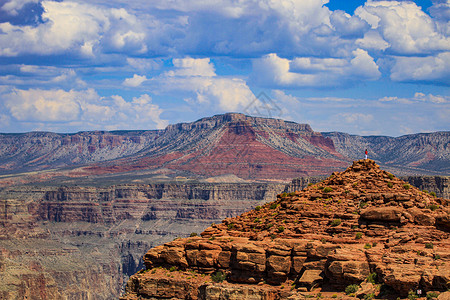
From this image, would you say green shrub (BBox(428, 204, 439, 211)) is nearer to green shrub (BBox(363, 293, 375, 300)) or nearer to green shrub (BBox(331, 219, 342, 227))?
green shrub (BBox(331, 219, 342, 227))

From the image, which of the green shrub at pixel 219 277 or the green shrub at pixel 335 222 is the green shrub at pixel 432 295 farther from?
the green shrub at pixel 219 277

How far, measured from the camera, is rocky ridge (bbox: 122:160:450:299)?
164 feet

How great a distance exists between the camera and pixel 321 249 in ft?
175

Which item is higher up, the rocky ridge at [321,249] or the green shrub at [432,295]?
the rocky ridge at [321,249]

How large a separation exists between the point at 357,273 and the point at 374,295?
2.28 meters

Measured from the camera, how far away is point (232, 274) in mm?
56125

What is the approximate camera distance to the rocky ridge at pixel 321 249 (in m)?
50.1

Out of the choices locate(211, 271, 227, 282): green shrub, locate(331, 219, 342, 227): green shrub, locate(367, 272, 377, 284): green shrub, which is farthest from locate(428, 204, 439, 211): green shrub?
locate(211, 271, 227, 282): green shrub

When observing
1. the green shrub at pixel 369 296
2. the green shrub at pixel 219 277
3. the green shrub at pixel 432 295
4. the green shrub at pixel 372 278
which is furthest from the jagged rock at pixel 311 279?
the green shrub at pixel 432 295

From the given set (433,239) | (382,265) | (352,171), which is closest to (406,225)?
(433,239)

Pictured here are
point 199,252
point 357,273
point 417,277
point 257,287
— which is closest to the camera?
point 417,277

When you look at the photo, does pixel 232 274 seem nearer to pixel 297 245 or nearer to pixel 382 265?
pixel 297 245

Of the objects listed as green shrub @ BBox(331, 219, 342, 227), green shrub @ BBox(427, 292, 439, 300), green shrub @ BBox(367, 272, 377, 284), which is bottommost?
green shrub @ BBox(427, 292, 439, 300)

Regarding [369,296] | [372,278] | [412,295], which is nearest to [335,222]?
[372,278]
